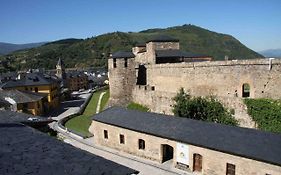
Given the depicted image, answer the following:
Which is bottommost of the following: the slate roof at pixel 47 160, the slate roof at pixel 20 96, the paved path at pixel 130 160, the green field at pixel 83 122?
the paved path at pixel 130 160

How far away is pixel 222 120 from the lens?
24656 millimetres

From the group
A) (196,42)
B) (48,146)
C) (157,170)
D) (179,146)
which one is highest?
(196,42)

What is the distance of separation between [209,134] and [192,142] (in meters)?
1.28

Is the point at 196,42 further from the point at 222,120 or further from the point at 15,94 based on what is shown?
the point at 222,120

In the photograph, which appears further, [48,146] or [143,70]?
[143,70]

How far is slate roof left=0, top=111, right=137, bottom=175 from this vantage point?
4.42 metres

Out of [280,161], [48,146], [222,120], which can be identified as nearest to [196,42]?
[222,120]

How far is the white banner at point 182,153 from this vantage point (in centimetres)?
1988

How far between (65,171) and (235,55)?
131 m

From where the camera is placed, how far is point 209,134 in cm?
1956

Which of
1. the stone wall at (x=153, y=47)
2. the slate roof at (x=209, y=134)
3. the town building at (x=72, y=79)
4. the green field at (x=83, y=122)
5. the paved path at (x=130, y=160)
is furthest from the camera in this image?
the town building at (x=72, y=79)

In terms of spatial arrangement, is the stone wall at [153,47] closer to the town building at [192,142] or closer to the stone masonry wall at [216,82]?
the stone masonry wall at [216,82]

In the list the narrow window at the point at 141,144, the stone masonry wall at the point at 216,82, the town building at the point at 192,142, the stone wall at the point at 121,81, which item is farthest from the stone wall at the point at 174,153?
the stone wall at the point at 121,81

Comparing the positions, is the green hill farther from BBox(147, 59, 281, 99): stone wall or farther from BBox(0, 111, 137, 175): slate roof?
BBox(0, 111, 137, 175): slate roof
